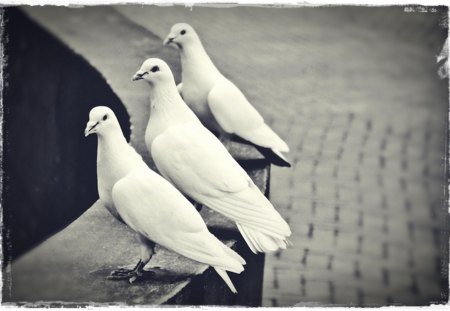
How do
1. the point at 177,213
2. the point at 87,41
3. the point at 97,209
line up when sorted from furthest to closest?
1. the point at 87,41
2. the point at 97,209
3. the point at 177,213

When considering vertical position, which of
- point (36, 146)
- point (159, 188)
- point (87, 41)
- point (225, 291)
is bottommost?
point (225, 291)

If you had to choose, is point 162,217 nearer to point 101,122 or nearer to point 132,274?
point 132,274

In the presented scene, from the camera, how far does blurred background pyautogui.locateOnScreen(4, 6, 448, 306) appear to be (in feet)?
9.39

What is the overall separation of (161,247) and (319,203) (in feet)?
2.43

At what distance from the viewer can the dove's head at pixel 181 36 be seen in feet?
9.34

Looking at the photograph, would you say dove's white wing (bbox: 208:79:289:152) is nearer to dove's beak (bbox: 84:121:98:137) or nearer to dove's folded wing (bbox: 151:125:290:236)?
dove's folded wing (bbox: 151:125:290:236)

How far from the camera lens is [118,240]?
270 cm

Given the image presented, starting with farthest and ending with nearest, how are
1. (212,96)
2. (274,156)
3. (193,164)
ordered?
1. (274,156)
2. (212,96)
3. (193,164)

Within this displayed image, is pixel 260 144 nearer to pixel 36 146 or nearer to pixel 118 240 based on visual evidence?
pixel 118 240

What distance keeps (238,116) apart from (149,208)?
0.61 meters

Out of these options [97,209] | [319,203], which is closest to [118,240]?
[97,209]

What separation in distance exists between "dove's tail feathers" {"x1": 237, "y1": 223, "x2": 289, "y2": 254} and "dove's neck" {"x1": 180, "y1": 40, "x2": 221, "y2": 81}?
70 centimetres

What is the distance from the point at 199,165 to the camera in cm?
264

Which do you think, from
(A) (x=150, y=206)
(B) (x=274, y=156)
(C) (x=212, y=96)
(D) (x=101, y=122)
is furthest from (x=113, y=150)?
(B) (x=274, y=156)
